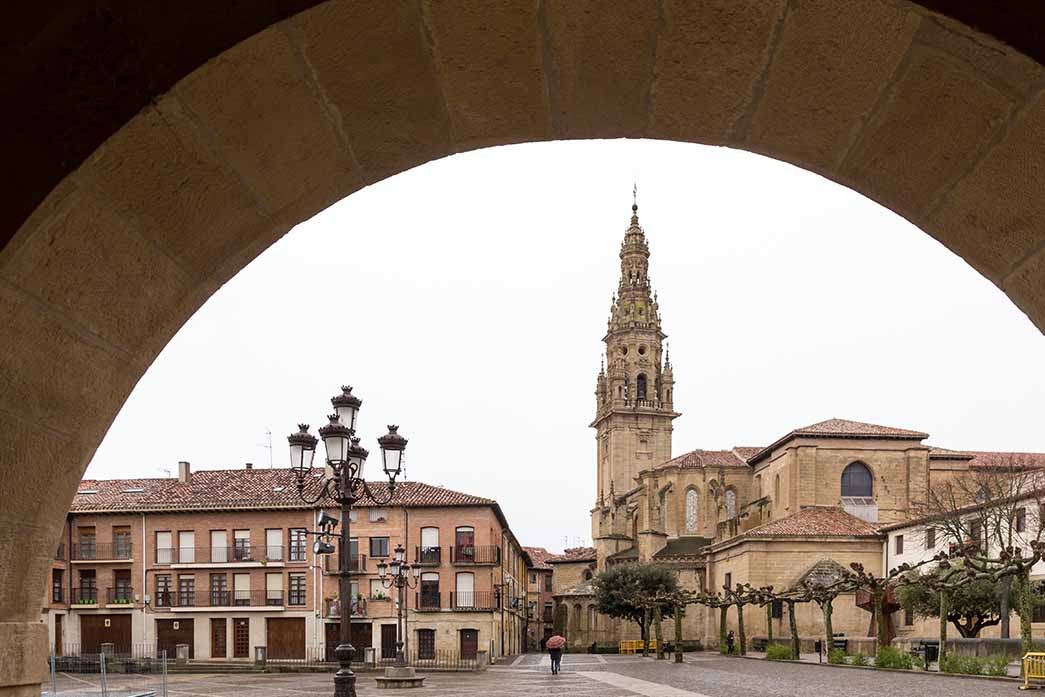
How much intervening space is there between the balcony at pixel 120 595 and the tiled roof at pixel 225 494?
3561 mm

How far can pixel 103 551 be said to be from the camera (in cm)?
5041

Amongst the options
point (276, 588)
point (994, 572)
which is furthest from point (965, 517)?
point (276, 588)

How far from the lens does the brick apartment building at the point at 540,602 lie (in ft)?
304

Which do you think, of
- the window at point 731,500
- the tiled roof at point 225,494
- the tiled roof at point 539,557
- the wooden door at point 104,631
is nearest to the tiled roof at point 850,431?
the window at point 731,500

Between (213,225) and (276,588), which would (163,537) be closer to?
(276,588)

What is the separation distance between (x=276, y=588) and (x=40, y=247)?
4907 cm

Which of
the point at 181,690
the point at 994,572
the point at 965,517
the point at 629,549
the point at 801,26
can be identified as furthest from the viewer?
the point at 629,549

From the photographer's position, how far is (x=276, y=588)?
48.9 m

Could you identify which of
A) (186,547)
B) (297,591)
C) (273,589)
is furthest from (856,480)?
(186,547)

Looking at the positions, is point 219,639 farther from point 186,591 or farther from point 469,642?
point 469,642

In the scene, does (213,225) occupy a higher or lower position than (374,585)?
higher

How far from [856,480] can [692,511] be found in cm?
1362

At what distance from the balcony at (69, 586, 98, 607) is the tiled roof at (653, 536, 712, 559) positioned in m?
32.6

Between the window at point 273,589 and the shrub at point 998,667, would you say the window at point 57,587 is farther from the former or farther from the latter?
the shrub at point 998,667
